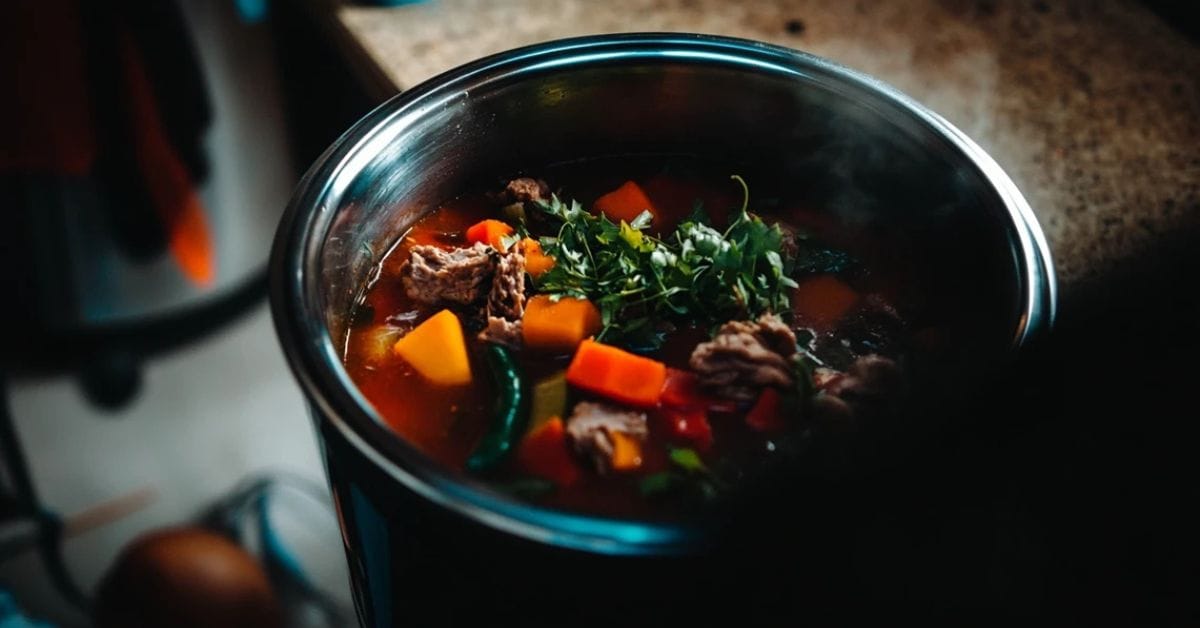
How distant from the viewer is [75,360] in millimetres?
3064

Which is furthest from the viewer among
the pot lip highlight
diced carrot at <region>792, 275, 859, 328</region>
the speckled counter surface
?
the speckled counter surface

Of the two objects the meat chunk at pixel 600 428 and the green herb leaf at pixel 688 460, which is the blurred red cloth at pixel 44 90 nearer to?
the meat chunk at pixel 600 428

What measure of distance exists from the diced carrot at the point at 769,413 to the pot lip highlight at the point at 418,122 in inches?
11.5

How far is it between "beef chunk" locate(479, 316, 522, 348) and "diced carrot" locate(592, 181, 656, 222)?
0.29 m

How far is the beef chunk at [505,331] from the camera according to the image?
52.7 inches

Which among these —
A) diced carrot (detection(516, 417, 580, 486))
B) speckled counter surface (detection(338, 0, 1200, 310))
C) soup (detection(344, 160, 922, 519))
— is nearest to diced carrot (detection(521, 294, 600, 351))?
soup (detection(344, 160, 922, 519))

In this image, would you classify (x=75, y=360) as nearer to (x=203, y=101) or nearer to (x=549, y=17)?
(x=203, y=101)

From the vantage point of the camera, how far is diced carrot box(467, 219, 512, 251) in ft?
4.91

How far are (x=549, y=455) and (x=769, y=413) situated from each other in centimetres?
27

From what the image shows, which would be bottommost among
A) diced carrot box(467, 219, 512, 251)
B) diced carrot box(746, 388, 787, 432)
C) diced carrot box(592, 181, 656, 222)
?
diced carrot box(467, 219, 512, 251)

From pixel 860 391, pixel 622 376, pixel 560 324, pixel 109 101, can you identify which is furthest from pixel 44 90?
pixel 860 391

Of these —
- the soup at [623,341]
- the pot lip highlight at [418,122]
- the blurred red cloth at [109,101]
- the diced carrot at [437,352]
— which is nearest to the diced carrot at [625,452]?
the soup at [623,341]

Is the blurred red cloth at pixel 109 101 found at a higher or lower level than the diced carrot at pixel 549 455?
lower

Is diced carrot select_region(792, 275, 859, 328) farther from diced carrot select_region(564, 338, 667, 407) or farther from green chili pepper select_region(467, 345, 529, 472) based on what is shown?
Answer: green chili pepper select_region(467, 345, 529, 472)
